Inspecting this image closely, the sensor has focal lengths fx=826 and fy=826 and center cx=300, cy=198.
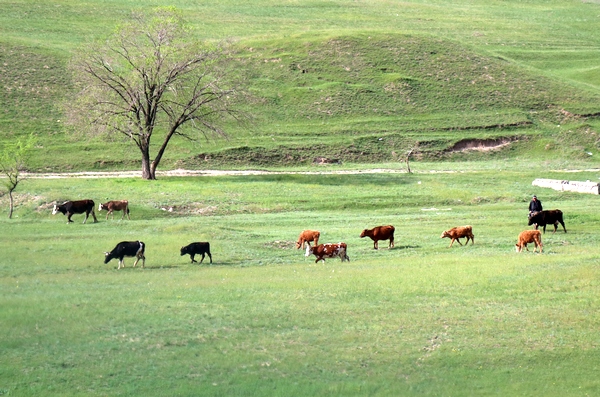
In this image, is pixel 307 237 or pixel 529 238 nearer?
pixel 529 238

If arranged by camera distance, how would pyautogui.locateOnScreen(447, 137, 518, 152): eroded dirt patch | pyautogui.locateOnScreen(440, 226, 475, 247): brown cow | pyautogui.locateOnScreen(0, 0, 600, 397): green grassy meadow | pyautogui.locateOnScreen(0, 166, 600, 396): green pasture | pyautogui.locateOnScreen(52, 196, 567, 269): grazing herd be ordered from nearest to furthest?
pyautogui.locateOnScreen(0, 166, 600, 396): green pasture < pyautogui.locateOnScreen(0, 0, 600, 397): green grassy meadow < pyautogui.locateOnScreen(52, 196, 567, 269): grazing herd < pyautogui.locateOnScreen(440, 226, 475, 247): brown cow < pyautogui.locateOnScreen(447, 137, 518, 152): eroded dirt patch

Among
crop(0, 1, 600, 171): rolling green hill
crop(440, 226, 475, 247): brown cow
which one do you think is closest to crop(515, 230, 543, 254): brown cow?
crop(440, 226, 475, 247): brown cow

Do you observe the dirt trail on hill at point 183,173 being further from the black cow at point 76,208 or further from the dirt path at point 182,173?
the black cow at point 76,208

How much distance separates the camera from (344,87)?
284 ft

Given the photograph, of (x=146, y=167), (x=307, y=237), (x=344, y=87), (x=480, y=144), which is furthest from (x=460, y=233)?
(x=344, y=87)

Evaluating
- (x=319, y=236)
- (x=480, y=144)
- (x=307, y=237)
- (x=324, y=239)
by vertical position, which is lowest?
(x=324, y=239)

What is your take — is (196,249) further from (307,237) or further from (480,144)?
(480,144)

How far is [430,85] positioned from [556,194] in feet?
135

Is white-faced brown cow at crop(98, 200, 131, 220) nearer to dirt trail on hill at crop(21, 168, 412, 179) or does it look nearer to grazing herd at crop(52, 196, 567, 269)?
grazing herd at crop(52, 196, 567, 269)

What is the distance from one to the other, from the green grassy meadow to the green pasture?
7cm

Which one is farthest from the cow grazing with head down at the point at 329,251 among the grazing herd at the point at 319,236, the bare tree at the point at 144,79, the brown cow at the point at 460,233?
the bare tree at the point at 144,79

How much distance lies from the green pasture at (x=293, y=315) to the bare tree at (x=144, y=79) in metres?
19.0

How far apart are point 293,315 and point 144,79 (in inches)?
1452

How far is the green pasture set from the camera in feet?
60.3
